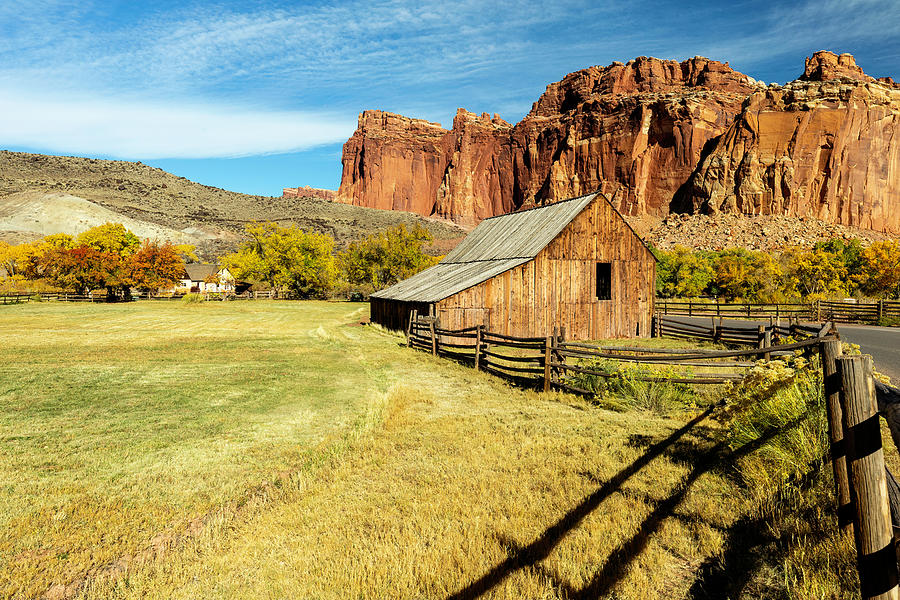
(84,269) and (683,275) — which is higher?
(84,269)

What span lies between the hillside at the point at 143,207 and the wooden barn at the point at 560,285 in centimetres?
7691

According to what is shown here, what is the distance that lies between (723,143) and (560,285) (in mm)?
120520

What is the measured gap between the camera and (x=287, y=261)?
6631 cm

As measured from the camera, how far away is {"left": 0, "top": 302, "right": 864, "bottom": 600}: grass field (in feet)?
13.5

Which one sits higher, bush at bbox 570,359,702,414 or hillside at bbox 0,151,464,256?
hillside at bbox 0,151,464,256

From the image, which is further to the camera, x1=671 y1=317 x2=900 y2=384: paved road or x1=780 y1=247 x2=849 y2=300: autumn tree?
x1=780 y1=247 x2=849 y2=300: autumn tree

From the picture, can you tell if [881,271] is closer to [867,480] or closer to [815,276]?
[815,276]

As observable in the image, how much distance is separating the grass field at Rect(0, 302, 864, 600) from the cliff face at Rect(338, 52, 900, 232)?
394 ft

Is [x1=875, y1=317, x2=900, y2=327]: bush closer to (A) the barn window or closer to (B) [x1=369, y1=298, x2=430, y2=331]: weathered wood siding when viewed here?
(A) the barn window

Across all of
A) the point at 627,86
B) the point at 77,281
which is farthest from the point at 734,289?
the point at 627,86

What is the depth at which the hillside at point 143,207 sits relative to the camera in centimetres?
10588

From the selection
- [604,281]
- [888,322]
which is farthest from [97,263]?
[888,322]

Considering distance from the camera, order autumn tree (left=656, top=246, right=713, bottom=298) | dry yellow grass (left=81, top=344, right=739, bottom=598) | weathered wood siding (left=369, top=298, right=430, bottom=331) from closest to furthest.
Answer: dry yellow grass (left=81, top=344, right=739, bottom=598)
weathered wood siding (left=369, top=298, right=430, bottom=331)
autumn tree (left=656, top=246, right=713, bottom=298)

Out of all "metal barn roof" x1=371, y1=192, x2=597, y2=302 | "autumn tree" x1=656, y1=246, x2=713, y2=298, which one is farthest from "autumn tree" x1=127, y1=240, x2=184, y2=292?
"autumn tree" x1=656, y1=246, x2=713, y2=298
